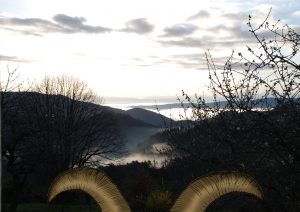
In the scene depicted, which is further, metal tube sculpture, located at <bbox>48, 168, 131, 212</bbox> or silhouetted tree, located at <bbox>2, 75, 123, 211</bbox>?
silhouetted tree, located at <bbox>2, 75, 123, 211</bbox>

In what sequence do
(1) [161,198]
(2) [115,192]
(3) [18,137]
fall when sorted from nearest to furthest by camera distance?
(2) [115,192], (1) [161,198], (3) [18,137]

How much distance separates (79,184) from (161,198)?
20.3 meters

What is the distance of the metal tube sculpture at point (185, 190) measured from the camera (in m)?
8.00

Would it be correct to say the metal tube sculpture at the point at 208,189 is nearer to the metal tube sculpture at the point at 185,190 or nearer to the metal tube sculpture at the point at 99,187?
the metal tube sculpture at the point at 185,190

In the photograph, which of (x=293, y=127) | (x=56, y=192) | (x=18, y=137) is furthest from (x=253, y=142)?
(x=18, y=137)

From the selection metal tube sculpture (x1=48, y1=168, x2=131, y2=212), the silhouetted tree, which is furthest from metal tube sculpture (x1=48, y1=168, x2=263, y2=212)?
the silhouetted tree

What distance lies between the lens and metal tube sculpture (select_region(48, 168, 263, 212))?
8.00 m

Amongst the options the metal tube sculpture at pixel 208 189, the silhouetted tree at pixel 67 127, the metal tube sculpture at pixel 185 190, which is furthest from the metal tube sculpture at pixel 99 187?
the silhouetted tree at pixel 67 127

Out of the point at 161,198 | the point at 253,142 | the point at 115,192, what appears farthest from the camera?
the point at 161,198

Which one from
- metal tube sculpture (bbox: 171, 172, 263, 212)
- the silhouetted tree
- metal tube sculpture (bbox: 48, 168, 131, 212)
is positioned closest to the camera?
metal tube sculpture (bbox: 171, 172, 263, 212)

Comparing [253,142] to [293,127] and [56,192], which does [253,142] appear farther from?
[56,192]

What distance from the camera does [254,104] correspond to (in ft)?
46.6

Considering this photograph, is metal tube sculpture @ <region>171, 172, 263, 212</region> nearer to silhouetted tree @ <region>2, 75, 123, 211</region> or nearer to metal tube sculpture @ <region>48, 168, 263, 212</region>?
metal tube sculpture @ <region>48, 168, 263, 212</region>

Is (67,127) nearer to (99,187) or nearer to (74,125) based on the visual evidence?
(74,125)
